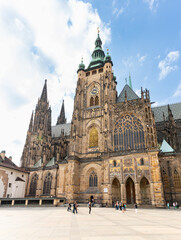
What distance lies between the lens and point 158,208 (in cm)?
2466

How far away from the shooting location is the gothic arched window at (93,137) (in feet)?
120

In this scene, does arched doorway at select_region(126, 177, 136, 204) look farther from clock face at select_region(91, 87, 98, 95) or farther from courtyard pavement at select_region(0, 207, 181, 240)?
clock face at select_region(91, 87, 98, 95)

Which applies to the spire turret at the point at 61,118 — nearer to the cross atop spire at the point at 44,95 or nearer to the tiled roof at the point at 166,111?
the cross atop spire at the point at 44,95

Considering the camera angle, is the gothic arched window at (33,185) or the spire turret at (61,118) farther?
the spire turret at (61,118)

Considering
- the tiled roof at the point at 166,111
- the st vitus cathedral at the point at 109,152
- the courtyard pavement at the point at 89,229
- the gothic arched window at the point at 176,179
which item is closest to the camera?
the courtyard pavement at the point at 89,229

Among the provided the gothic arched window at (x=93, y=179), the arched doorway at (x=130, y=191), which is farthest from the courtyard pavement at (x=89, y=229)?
the gothic arched window at (x=93, y=179)

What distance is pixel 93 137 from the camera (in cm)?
3709

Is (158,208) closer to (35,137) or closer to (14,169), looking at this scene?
(14,169)

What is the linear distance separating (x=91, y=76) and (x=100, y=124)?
14124 millimetres

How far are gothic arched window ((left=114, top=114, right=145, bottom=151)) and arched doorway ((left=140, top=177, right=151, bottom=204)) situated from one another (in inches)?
235

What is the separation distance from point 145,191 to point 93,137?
14.7 m

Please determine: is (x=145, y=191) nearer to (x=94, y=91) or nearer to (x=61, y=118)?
(x=94, y=91)

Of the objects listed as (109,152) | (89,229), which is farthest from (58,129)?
(89,229)

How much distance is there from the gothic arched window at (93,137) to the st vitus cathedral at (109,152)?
7cm
